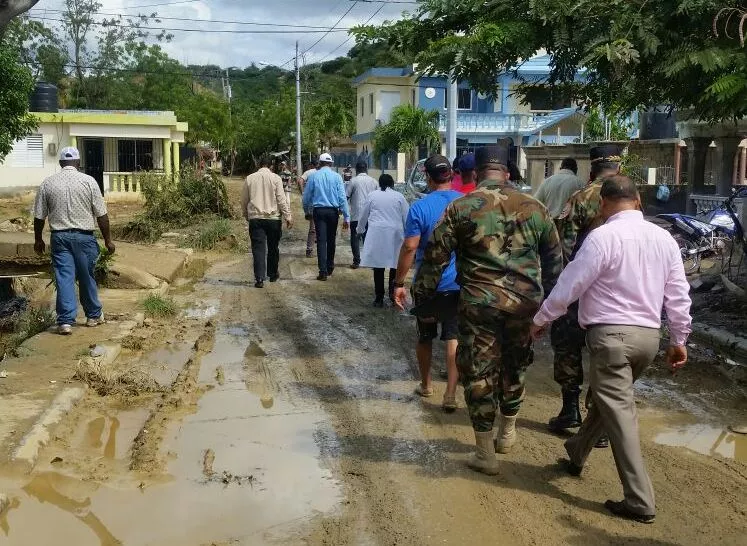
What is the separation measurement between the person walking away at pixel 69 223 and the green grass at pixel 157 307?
148cm

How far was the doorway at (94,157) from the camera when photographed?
3106 centimetres

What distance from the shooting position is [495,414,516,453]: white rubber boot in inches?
203

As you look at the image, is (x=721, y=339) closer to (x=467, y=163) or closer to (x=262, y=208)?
(x=467, y=163)

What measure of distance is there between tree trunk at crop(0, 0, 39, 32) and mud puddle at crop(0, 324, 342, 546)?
2.66 m

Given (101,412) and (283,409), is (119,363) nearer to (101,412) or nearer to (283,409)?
(101,412)

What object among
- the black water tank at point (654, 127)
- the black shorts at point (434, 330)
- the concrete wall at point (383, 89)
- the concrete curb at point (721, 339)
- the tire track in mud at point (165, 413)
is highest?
the concrete wall at point (383, 89)

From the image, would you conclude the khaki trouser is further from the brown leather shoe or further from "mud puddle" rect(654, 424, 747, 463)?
"mud puddle" rect(654, 424, 747, 463)

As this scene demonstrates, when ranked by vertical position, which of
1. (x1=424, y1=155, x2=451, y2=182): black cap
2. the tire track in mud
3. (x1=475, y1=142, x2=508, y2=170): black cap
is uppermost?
(x1=475, y1=142, x2=508, y2=170): black cap

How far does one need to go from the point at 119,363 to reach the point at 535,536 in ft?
15.5

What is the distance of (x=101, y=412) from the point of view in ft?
20.0

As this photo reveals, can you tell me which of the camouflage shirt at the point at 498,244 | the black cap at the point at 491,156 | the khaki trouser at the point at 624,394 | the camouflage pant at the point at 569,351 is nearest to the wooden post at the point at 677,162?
the camouflage pant at the point at 569,351

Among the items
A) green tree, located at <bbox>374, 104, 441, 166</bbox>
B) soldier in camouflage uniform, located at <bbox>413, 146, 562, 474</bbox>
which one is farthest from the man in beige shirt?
green tree, located at <bbox>374, 104, 441, 166</bbox>

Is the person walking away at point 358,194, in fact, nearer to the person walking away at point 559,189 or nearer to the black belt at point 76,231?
the person walking away at point 559,189

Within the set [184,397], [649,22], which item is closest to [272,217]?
[184,397]
